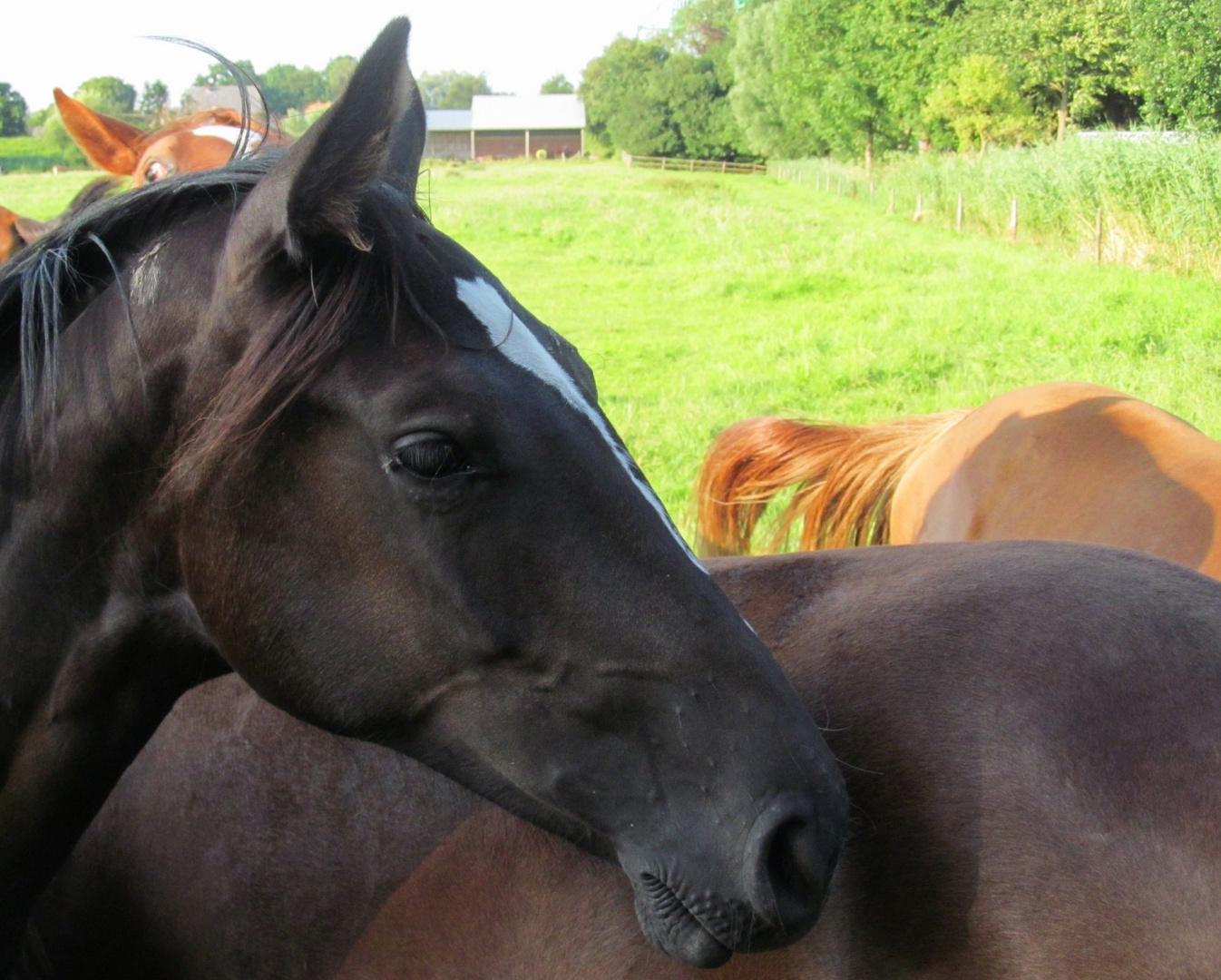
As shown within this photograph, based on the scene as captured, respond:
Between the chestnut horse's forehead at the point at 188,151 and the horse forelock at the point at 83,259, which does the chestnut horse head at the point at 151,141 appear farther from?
the horse forelock at the point at 83,259

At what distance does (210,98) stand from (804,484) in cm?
479

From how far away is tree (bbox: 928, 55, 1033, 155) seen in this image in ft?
105

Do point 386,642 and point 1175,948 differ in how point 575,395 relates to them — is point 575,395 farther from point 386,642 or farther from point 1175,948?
point 1175,948

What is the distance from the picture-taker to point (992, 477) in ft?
11.0

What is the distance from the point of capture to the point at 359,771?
1.62 metres

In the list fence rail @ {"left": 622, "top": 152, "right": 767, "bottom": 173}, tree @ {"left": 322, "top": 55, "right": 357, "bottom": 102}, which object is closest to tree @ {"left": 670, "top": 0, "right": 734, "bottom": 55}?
fence rail @ {"left": 622, "top": 152, "right": 767, "bottom": 173}

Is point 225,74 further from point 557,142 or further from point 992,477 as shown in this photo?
point 557,142

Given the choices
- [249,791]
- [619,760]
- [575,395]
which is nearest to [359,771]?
[249,791]

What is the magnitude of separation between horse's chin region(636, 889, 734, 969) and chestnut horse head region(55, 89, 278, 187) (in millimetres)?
3597

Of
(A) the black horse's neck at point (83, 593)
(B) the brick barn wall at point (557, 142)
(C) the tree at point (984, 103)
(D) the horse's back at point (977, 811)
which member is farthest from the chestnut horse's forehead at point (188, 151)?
(B) the brick barn wall at point (557, 142)

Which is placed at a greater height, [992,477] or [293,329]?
[293,329]

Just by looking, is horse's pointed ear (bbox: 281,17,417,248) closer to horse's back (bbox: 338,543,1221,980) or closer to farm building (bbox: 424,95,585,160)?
horse's back (bbox: 338,543,1221,980)

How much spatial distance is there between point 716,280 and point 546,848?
502 inches

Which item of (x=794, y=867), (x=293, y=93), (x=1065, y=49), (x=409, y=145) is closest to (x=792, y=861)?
(x=794, y=867)
